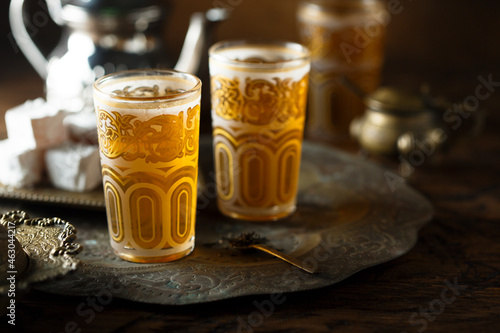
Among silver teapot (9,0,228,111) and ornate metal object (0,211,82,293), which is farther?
silver teapot (9,0,228,111)

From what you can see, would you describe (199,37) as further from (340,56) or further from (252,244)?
(252,244)

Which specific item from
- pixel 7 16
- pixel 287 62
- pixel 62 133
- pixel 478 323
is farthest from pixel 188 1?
pixel 478 323

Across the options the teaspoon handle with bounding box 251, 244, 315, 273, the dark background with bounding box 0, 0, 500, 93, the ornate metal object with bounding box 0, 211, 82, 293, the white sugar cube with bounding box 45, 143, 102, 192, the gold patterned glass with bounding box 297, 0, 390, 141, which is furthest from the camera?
the dark background with bounding box 0, 0, 500, 93

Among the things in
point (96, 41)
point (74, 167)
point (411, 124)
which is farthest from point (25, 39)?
point (411, 124)

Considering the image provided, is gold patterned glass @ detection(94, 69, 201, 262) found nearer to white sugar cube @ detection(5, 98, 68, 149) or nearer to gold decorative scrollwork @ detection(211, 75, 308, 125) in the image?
gold decorative scrollwork @ detection(211, 75, 308, 125)

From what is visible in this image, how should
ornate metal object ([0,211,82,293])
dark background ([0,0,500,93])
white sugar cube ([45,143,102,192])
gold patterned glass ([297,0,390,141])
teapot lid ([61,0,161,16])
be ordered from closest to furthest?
ornate metal object ([0,211,82,293]) < white sugar cube ([45,143,102,192]) < teapot lid ([61,0,161,16]) < gold patterned glass ([297,0,390,141]) < dark background ([0,0,500,93])

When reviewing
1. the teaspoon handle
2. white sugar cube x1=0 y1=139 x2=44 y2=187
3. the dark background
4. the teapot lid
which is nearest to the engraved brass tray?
the teaspoon handle
